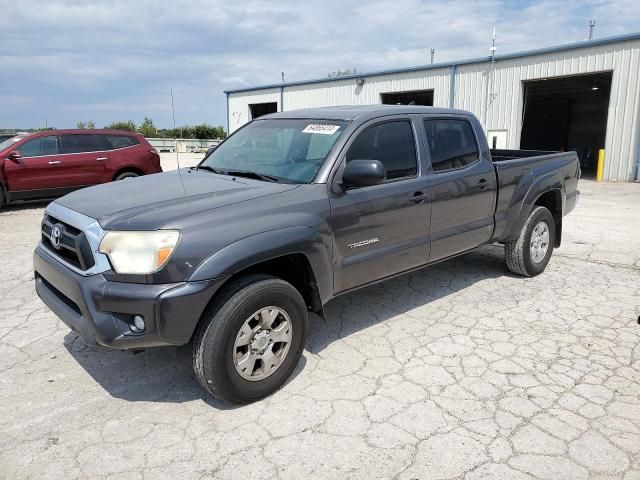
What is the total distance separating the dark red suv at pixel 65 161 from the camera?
9.78 meters

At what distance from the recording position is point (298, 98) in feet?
84.8

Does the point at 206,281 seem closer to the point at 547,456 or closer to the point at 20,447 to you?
the point at 20,447

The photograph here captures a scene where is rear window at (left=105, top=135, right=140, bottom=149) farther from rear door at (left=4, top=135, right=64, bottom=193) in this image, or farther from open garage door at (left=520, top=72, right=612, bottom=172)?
open garage door at (left=520, top=72, right=612, bottom=172)

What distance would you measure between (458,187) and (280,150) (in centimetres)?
162

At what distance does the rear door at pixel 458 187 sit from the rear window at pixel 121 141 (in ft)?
27.8

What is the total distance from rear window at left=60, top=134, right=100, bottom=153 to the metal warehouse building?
1341cm

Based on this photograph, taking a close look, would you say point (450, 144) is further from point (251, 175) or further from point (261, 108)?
point (261, 108)

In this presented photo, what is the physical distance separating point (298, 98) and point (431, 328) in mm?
23172

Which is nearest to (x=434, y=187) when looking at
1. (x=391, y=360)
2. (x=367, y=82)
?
(x=391, y=360)

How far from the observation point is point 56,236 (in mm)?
3168

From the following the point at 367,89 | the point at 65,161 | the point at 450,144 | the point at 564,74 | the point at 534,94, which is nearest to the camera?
the point at 450,144

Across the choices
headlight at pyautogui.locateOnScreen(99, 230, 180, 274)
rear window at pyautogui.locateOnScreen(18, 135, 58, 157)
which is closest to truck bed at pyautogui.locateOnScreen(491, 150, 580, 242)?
headlight at pyautogui.locateOnScreen(99, 230, 180, 274)

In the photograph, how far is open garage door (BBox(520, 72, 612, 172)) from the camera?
25953 mm

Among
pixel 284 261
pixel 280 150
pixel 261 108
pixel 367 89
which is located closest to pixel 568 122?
pixel 367 89
